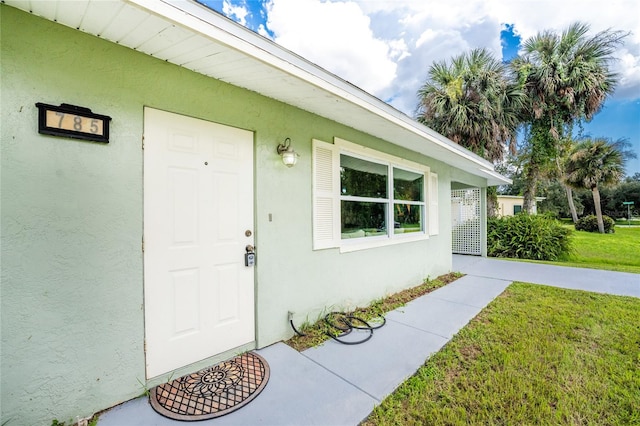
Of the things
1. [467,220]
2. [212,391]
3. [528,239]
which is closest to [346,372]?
[212,391]

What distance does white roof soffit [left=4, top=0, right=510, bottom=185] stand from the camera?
63.6 inches

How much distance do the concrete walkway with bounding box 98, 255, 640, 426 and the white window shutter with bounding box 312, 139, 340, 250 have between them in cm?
129

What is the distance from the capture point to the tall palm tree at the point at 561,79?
33.2 ft

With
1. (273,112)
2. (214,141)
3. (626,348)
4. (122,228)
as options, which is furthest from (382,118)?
(626,348)

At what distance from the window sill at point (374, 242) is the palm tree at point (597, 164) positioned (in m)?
19.7

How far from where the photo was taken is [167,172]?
7.46 ft

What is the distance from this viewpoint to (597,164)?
17172mm

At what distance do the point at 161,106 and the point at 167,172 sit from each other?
1.81ft

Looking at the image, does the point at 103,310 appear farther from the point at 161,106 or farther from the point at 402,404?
the point at 402,404

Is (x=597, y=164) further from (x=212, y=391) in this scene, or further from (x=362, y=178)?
(x=212, y=391)

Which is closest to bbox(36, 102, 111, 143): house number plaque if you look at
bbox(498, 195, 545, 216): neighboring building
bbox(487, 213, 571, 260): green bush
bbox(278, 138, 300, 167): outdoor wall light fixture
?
bbox(278, 138, 300, 167): outdoor wall light fixture

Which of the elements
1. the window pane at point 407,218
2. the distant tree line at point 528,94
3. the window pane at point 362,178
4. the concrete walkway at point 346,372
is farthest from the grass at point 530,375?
the distant tree line at point 528,94

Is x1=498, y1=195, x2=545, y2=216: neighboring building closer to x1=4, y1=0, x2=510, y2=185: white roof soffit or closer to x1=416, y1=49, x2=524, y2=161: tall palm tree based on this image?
x1=416, y1=49, x2=524, y2=161: tall palm tree

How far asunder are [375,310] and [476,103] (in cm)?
1020
